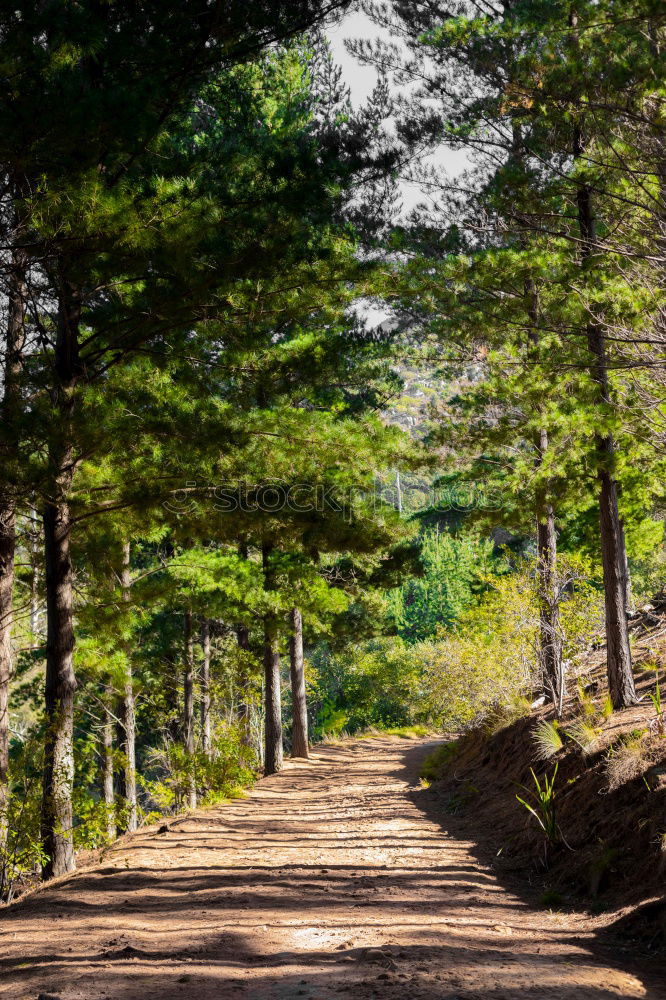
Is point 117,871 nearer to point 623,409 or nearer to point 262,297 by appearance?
point 262,297

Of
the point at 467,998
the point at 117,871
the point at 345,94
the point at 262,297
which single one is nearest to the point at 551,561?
the point at 262,297

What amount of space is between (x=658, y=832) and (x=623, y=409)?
391cm

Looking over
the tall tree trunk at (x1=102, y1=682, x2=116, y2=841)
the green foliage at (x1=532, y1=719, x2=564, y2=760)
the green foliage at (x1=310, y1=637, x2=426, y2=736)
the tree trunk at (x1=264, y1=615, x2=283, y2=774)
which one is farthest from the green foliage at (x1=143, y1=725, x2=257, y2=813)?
the green foliage at (x1=310, y1=637, x2=426, y2=736)

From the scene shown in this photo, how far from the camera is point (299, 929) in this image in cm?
484

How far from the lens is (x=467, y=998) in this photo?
3387 mm

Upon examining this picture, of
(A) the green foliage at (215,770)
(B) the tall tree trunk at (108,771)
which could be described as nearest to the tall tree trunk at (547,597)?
(B) the tall tree trunk at (108,771)

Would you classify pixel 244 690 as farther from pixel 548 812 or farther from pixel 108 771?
pixel 548 812

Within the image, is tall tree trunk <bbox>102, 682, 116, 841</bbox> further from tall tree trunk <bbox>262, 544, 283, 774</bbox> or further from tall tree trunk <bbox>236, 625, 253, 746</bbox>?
tall tree trunk <bbox>262, 544, 283, 774</bbox>

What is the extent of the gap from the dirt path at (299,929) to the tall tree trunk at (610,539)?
2356mm

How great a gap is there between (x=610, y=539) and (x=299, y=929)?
530cm

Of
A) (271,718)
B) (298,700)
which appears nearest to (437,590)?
(298,700)

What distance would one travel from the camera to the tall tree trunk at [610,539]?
25.7ft

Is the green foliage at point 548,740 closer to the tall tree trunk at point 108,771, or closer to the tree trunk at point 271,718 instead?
the tall tree trunk at point 108,771

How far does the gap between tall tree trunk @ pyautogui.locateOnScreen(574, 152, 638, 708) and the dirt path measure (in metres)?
2.36
